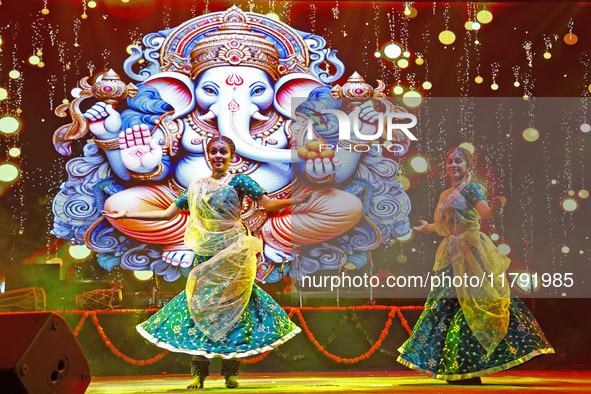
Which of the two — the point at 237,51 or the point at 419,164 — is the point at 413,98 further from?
the point at 237,51

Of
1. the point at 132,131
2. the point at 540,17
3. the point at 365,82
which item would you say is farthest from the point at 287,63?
the point at 540,17

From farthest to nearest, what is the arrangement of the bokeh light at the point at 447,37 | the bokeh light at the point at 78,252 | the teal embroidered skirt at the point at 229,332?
the bokeh light at the point at 447,37 < the bokeh light at the point at 78,252 < the teal embroidered skirt at the point at 229,332

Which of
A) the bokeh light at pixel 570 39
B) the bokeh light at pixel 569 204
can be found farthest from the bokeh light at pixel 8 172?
the bokeh light at pixel 570 39

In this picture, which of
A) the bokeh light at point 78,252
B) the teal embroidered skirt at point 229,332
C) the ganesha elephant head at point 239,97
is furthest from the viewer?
the ganesha elephant head at point 239,97

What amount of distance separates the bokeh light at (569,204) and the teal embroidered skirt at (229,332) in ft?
13.6

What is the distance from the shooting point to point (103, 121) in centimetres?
619

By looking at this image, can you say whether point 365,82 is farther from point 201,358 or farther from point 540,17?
point 201,358

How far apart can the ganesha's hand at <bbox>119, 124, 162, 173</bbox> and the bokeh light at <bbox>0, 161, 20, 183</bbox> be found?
3.53 feet

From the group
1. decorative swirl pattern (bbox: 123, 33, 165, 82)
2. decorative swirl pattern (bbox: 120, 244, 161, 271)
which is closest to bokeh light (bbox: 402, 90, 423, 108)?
decorative swirl pattern (bbox: 123, 33, 165, 82)

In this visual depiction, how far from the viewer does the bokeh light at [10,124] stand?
6.17m

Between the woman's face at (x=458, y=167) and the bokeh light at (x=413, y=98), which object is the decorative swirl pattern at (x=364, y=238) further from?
the woman's face at (x=458, y=167)

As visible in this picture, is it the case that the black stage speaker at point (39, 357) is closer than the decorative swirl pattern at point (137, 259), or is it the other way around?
the black stage speaker at point (39, 357)

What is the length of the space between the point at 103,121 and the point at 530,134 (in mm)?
4516

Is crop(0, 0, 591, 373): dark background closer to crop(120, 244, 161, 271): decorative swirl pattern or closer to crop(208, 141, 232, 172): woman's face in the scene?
crop(120, 244, 161, 271): decorative swirl pattern
